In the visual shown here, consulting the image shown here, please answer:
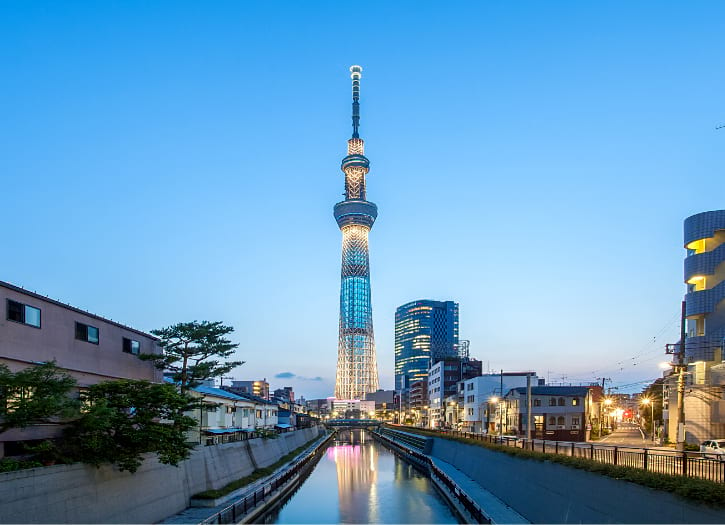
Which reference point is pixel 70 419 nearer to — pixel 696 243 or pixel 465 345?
pixel 696 243

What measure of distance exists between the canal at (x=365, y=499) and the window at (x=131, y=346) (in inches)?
544

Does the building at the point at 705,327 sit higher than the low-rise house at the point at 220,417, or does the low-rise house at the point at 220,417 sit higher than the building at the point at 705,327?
the building at the point at 705,327

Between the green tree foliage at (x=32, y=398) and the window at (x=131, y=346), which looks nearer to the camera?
the green tree foliage at (x=32, y=398)

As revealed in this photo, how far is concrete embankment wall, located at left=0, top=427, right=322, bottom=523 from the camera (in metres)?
21.0

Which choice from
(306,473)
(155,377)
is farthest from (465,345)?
(155,377)

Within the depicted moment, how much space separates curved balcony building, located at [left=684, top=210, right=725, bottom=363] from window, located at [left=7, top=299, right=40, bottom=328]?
44.6 meters

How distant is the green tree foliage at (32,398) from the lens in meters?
22.3

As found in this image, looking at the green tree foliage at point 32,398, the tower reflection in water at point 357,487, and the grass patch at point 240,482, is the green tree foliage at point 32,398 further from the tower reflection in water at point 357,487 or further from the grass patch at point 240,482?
the tower reflection in water at point 357,487

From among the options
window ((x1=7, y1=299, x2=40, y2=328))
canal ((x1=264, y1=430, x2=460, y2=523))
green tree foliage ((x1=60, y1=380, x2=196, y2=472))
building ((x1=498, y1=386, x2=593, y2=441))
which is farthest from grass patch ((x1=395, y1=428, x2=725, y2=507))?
building ((x1=498, y1=386, x2=593, y2=441))

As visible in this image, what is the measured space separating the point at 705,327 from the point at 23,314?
152 ft

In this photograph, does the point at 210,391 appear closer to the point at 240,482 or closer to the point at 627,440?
the point at 240,482

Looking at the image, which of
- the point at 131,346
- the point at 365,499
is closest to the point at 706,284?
the point at 365,499

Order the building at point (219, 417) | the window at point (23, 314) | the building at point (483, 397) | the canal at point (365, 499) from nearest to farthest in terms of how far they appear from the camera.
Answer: the window at point (23, 314), the canal at point (365, 499), the building at point (219, 417), the building at point (483, 397)

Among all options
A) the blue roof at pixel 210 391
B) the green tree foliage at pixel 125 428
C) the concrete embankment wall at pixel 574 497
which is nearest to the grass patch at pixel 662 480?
the concrete embankment wall at pixel 574 497
